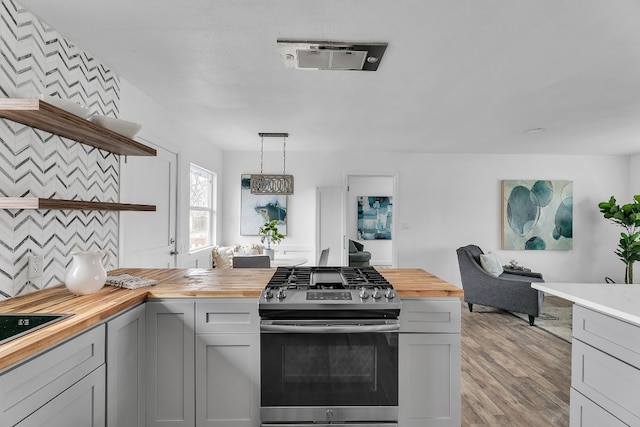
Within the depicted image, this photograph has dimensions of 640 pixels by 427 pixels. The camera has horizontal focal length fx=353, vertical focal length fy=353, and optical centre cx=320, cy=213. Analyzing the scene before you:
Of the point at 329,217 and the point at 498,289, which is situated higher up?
the point at 329,217

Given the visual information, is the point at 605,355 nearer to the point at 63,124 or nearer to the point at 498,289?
the point at 63,124

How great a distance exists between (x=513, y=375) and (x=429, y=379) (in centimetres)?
147

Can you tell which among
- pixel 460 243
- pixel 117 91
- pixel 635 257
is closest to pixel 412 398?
pixel 117 91

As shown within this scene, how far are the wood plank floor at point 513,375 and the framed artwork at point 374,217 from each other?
15.3 feet

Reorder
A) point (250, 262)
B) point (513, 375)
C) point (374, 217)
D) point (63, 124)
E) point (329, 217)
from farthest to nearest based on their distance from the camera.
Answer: point (374, 217), point (329, 217), point (250, 262), point (513, 375), point (63, 124)

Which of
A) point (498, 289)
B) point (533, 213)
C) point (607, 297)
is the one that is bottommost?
point (498, 289)

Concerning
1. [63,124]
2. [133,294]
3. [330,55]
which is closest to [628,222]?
[330,55]

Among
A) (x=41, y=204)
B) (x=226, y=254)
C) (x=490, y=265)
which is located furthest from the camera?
(x=226, y=254)

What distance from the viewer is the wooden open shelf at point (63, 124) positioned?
143 cm

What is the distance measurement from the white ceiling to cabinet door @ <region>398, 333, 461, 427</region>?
1.68 meters

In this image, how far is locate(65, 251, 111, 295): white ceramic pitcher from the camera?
1742 mm

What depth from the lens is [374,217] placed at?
8898mm

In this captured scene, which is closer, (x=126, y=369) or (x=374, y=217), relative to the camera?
(x=126, y=369)

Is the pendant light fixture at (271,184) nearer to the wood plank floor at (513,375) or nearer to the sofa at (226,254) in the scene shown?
the sofa at (226,254)
